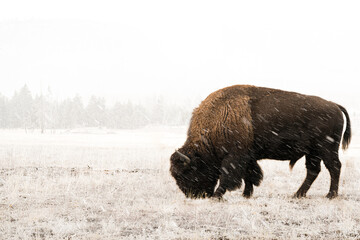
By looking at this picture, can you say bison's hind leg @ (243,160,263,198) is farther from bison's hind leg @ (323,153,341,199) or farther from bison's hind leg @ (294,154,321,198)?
bison's hind leg @ (323,153,341,199)

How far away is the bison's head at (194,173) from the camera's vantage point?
25.0ft

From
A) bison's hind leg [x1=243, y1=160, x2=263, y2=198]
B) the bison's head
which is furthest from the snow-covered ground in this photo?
the bison's head

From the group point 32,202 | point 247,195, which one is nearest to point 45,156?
point 32,202

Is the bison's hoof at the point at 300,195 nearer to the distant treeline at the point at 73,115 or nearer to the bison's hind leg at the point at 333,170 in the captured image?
the bison's hind leg at the point at 333,170

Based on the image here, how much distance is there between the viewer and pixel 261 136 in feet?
26.4

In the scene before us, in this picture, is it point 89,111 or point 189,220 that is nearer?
point 189,220

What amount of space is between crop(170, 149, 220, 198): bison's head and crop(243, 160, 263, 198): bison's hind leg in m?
0.81

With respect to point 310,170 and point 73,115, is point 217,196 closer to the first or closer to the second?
point 310,170

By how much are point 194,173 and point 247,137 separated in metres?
Result: 1.35

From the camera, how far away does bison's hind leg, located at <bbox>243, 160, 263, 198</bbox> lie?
8.37 metres

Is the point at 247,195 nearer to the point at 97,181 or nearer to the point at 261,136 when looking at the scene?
the point at 261,136

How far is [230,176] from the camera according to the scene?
25.3 ft

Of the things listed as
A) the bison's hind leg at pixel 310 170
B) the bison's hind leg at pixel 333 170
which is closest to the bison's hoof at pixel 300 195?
the bison's hind leg at pixel 310 170

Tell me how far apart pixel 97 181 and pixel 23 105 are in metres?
77.4
